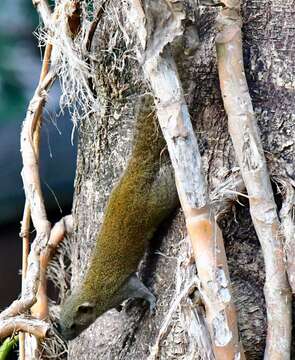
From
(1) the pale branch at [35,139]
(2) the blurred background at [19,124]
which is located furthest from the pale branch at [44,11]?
(2) the blurred background at [19,124]

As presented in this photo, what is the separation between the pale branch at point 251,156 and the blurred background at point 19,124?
3.52ft

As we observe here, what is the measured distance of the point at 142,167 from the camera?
1.07 metres

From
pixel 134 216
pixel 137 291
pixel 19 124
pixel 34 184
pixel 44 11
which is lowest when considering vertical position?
pixel 137 291

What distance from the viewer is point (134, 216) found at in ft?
3.60

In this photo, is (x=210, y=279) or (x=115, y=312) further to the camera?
(x=115, y=312)

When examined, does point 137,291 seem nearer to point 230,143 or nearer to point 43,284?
point 230,143

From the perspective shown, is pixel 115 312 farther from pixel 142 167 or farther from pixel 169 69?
pixel 169 69

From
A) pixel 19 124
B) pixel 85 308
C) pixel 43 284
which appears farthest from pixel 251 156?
pixel 19 124

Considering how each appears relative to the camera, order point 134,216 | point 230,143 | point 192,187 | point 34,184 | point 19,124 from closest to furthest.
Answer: point 192,187 < point 230,143 < point 134,216 < point 34,184 < point 19,124

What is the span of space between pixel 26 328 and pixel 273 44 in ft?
2.28

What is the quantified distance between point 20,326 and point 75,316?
0.11 meters

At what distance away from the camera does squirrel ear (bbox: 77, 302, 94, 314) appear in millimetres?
1277

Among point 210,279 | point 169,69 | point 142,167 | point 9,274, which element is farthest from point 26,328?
point 9,274

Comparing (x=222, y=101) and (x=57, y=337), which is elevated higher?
(x=222, y=101)
